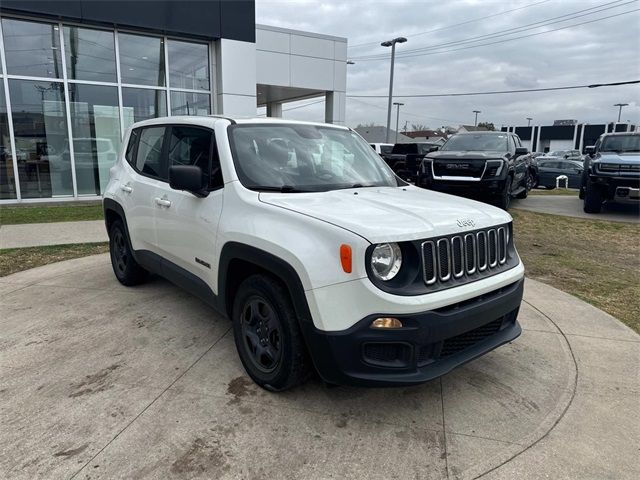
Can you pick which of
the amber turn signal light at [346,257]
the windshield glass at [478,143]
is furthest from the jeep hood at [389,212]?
the windshield glass at [478,143]

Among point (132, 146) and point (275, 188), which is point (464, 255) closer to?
point (275, 188)

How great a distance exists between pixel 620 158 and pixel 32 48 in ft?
46.5

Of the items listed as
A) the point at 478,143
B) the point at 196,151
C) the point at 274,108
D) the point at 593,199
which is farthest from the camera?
the point at 274,108

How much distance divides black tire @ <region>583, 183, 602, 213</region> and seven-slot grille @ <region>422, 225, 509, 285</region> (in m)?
9.72

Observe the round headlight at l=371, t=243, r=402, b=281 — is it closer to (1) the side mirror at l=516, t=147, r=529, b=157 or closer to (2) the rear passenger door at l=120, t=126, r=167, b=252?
(2) the rear passenger door at l=120, t=126, r=167, b=252

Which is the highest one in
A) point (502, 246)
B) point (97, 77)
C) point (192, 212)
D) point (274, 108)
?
point (274, 108)

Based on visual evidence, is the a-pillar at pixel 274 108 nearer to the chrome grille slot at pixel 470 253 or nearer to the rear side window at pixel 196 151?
the rear side window at pixel 196 151

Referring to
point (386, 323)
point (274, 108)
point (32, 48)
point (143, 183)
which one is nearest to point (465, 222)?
point (386, 323)

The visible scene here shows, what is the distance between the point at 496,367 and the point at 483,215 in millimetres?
1221

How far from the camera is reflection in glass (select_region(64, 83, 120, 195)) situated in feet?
40.0

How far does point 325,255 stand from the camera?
8.48 ft

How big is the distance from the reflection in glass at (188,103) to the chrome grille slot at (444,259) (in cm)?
1217

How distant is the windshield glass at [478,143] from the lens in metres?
10.9

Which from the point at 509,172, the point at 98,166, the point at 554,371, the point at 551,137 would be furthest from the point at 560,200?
the point at 551,137
